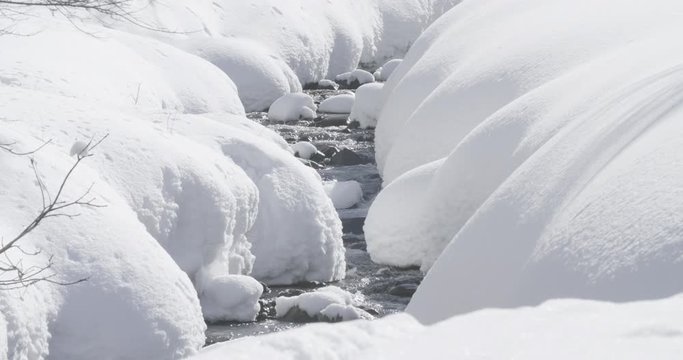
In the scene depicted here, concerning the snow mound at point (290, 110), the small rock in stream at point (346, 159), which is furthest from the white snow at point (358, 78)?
the small rock in stream at point (346, 159)

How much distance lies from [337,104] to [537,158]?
419 inches

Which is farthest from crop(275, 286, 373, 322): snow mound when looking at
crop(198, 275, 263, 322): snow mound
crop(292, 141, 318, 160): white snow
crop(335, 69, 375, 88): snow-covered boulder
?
crop(335, 69, 375, 88): snow-covered boulder

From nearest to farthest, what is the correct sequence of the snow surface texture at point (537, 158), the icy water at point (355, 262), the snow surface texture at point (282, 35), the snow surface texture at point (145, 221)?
1. the snow surface texture at point (537, 158)
2. the snow surface texture at point (145, 221)
3. the icy water at point (355, 262)
4. the snow surface texture at point (282, 35)

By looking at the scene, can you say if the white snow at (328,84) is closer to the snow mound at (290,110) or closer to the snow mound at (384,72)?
the snow mound at (384,72)

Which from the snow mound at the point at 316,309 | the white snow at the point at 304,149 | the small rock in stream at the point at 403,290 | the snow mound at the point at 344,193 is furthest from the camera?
the white snow at the point at 304,149

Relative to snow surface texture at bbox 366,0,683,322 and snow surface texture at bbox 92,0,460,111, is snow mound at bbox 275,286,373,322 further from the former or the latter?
snow surface texture at bbox 92,0,460,111

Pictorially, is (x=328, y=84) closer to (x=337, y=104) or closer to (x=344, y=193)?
(x=337, y=104)

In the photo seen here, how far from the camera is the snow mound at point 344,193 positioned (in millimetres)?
12414

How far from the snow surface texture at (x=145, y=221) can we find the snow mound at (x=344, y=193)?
4.35 ft

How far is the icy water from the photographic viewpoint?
8406mm

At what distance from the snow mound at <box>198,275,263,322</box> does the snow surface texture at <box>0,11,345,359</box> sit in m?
0.01

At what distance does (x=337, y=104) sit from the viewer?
17594mm

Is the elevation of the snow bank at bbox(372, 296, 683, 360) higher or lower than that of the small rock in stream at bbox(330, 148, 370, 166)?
higher

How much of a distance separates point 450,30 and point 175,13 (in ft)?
20.4
